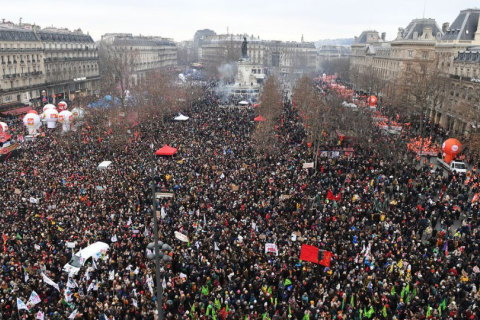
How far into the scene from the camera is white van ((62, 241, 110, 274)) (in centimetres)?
1758

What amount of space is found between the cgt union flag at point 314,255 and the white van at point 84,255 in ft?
30.8

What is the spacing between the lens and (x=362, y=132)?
39.2 metres

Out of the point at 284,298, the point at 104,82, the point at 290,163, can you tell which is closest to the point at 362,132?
the point at 290,163

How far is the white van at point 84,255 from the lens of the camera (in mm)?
17578

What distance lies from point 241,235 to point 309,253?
406 cm

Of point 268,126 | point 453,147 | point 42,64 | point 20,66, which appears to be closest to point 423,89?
point 453,147

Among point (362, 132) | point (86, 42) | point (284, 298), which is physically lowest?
point (284, 298)

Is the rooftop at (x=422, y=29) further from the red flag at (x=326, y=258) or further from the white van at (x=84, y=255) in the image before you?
the white van at (x=84, y=255)

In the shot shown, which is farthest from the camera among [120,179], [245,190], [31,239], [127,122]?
[127,122]

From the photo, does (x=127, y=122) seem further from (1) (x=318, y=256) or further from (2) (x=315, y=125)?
(1) (x=318, y=256)

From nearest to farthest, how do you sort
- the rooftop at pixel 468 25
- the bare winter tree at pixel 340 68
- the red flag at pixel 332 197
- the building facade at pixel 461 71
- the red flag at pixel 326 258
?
the red flag at pixel 326 258 < the red flag at pixel 332 197 < the building facade at pixel 461 71 < the rooftop at pixel 468 25 < the bare winter tree at pixel 340 68

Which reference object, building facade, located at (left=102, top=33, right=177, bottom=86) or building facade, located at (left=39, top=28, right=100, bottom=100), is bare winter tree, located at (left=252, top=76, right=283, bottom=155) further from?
building facade, located at (left=102, top=33, right=177, bottom=86)

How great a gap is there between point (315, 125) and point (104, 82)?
6129 cm

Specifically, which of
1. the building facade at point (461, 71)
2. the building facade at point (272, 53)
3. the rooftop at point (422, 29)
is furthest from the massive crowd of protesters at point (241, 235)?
the building facade at point (272, 53)
